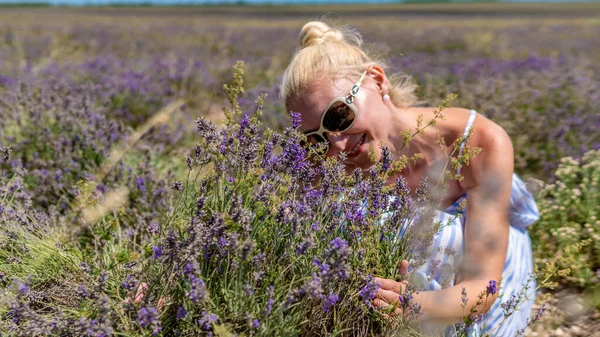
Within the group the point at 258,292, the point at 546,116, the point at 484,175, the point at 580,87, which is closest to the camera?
the point at 258,292

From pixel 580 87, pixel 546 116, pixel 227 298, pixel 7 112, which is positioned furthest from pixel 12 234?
pixel 580 87

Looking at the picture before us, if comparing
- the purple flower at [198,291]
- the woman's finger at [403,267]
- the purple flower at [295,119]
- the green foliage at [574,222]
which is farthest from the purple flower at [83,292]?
the green foliage at [574,222]

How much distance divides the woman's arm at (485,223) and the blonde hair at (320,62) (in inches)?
25.9

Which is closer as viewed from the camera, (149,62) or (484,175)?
(484,175)

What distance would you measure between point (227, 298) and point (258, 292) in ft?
0.47

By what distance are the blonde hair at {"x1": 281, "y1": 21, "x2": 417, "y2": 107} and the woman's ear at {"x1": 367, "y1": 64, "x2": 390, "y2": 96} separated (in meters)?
0.03

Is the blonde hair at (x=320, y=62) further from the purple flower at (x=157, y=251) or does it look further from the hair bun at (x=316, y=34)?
the purple flower at (x=157, y=251)

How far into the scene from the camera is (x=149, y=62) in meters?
7.57

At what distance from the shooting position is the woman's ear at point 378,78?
2476 millimetres

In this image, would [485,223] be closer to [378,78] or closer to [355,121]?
[355,121]

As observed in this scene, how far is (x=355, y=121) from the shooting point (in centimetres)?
226

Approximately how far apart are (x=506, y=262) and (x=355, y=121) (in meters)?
0.98

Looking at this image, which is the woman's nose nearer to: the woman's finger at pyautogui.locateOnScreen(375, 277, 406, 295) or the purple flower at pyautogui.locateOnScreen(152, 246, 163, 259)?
the woman's finger at pyautogui.locateOnScreen(375, 277, 406, 295)

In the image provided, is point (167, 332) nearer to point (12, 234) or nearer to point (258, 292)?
point (258, 292)
